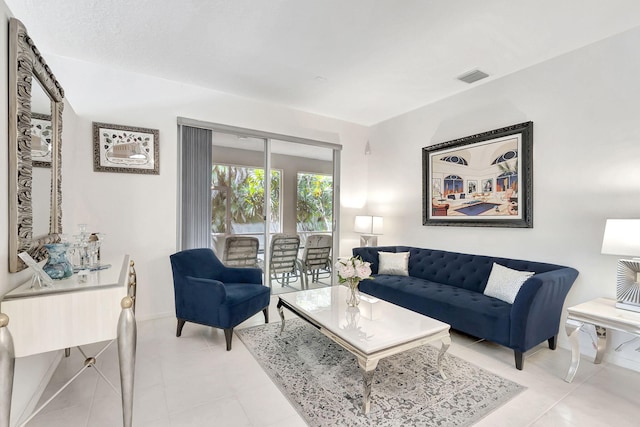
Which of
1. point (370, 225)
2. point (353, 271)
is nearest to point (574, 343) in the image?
point (353, 271)

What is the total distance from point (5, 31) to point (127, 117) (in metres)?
1.87

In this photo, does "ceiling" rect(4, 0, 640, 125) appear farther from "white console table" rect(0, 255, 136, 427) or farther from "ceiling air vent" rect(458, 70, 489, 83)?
"white console table" rect(0, 255, 136, 427)

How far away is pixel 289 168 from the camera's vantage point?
4.54 metres

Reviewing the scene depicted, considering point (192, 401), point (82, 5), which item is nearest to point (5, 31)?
point (82, 5)

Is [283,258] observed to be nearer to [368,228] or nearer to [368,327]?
[368,228]

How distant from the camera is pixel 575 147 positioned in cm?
277

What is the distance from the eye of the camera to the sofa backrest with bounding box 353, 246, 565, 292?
10.1 feet

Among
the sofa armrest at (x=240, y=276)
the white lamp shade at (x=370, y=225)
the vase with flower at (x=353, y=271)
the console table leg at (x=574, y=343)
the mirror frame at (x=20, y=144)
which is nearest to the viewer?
the mirror frame at (x=20, y=144)

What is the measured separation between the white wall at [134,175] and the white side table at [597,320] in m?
3.93

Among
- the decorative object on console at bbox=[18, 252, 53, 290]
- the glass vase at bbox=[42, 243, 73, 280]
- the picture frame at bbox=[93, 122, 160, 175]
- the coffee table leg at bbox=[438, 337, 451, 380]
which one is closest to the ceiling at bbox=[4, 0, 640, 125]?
the picture frame at bbox=[93, 122, 160, 175]

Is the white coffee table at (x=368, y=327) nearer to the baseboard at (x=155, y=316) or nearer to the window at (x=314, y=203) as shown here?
the baseboard at (x=155, y=316)

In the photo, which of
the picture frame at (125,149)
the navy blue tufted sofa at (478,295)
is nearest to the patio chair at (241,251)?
the picture frame at (125,149)

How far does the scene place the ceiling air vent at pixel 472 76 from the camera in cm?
321

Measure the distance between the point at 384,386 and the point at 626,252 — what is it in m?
1.99
